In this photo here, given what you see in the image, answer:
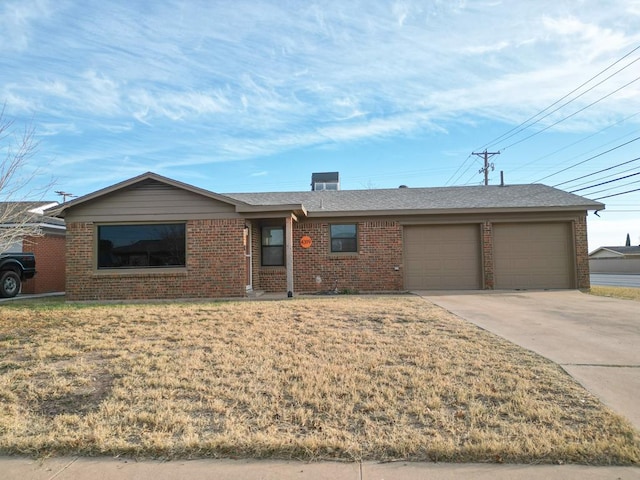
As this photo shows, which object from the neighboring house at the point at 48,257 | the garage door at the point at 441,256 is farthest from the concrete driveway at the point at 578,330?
the neighboring house at the point at 48,257

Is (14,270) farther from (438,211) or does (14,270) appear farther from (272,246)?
(438,211)

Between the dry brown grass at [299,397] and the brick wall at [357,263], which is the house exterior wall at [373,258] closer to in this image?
the brick wall at [357,263]

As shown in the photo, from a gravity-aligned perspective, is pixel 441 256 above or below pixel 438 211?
Result: below

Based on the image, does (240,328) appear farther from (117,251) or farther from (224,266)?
(117,251)

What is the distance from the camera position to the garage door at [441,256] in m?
14.6

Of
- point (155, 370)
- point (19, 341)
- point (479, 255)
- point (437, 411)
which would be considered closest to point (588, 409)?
point (437, 411)

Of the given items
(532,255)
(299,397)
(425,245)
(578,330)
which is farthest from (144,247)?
(532,255)

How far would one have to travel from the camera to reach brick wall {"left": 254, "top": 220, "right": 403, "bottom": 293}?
14328 mm

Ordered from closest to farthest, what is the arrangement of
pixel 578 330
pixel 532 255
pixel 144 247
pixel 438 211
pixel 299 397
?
pixel 299 397
pixel 578 330
pixel 144 247
pixel 438 211
pixel 532 255

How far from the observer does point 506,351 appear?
5859 millimetres

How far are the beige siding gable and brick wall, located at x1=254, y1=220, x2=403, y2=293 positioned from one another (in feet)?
9.29

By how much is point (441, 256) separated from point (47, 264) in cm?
1486

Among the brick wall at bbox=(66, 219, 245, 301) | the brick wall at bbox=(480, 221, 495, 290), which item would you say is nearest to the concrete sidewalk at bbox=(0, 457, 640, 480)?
the brick wall at bbox=(66, 219, 245, 301)

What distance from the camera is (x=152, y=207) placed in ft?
40.7
